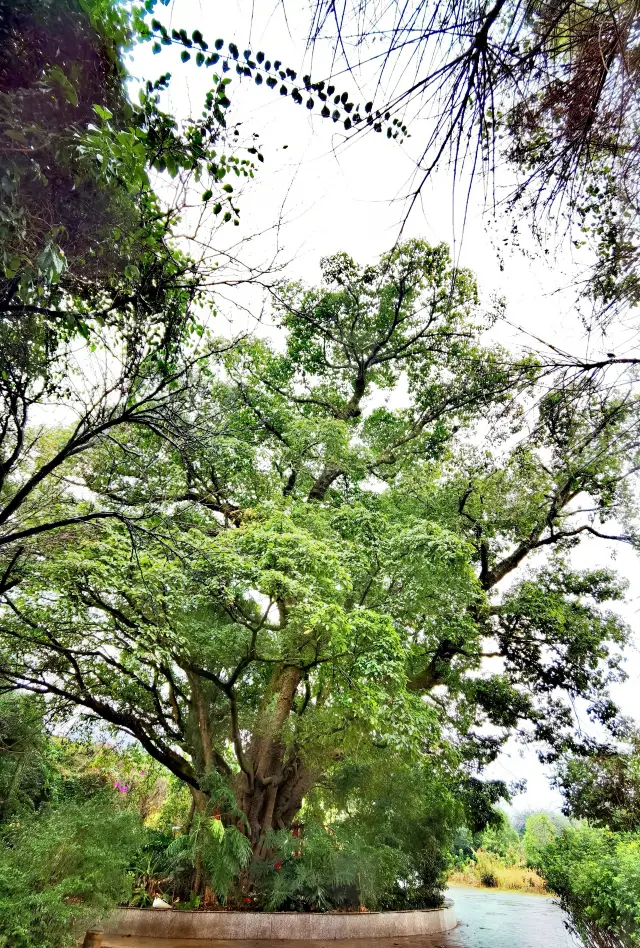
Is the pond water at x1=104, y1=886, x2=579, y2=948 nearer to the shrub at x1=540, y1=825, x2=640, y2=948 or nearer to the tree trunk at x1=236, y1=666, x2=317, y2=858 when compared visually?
the shrub at x1=540, y1=825, x2=640, y2=948

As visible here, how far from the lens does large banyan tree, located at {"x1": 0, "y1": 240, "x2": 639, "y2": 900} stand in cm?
566

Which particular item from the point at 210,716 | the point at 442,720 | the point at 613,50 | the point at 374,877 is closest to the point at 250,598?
the point at 210,716

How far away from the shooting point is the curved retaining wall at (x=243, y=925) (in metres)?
7.00

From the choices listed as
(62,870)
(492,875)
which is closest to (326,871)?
(62,870)

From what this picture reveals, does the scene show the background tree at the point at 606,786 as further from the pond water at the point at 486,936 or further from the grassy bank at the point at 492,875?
the grassy bank at the point at 492,875

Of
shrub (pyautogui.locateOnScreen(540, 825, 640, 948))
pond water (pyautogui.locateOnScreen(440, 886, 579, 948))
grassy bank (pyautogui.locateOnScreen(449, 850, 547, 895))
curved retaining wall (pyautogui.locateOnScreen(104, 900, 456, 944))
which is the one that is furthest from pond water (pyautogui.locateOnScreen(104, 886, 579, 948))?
grassy bank (pyautogui.locateOnScreen(449, 850, 547, 895))

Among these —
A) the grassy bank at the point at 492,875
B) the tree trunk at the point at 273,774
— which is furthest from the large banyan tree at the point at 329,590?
the grassy bank at the point at 492,875

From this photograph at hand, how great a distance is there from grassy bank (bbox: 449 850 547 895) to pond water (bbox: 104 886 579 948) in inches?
205

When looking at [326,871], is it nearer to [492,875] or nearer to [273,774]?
[273,774]

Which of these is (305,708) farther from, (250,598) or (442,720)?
(442,720)

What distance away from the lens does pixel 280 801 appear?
884cm

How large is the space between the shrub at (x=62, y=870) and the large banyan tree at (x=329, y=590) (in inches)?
58.0

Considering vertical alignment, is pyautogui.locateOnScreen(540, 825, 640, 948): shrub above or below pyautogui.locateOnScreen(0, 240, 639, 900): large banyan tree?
below

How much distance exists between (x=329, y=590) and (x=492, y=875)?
64.8ft
